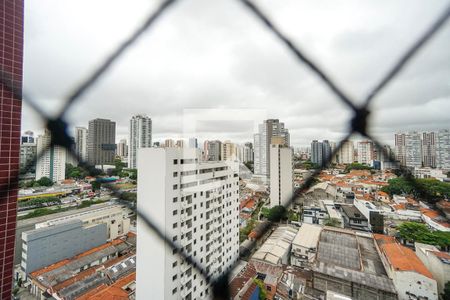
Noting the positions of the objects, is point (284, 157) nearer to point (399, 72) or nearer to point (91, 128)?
point (399, 72)

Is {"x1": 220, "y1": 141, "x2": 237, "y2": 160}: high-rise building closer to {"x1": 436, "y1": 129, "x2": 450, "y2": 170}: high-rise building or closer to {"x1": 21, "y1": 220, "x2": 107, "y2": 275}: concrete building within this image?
{"x1": 436, "y1": 129, "x2": 450, "y2": 170}: high-rise building

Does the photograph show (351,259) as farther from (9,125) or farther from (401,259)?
(9,125)

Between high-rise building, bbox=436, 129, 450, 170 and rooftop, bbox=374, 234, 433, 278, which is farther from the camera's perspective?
rooftop, bbox=374, 234, 433, 278

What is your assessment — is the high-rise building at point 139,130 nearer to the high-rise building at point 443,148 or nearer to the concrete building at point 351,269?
the high-rise building at point 443,148

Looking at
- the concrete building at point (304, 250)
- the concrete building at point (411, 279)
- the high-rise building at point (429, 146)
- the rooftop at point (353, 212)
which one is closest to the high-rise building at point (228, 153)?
the high-rise building at point (429, 146)

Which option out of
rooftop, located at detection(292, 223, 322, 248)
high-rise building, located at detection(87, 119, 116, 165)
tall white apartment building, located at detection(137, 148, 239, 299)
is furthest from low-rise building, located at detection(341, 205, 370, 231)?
high-rise building, located at detection(87, 119, 116, 165)

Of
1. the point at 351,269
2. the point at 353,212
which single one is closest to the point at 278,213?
the point at 351,269
